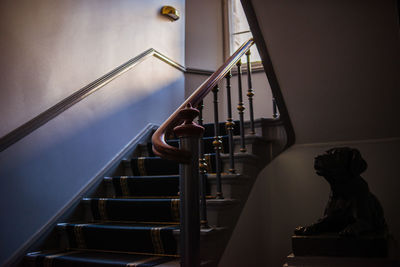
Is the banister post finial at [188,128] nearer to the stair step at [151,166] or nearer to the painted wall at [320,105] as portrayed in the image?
the painted wall at [320,105]

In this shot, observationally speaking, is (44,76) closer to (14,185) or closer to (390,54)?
(14,185)

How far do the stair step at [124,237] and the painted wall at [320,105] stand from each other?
33.2 inches

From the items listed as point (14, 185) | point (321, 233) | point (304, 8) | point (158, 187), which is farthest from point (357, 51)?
point (14, 185)

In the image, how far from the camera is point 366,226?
1.74 m

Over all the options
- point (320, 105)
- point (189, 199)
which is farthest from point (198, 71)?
point (189, 199)

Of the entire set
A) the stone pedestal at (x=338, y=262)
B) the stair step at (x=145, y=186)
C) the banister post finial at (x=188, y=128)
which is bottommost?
Answer: the stone pedestal at (x=338, y=262)

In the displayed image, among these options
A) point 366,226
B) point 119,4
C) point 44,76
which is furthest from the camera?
point 119,4

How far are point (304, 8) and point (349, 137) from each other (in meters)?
1.15

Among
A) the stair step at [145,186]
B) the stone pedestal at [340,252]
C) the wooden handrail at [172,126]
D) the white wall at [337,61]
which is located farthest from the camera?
the stair step at [145,186]

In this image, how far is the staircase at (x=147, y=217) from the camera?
2213 mm

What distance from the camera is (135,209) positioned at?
261 cm

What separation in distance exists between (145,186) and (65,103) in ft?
2.67

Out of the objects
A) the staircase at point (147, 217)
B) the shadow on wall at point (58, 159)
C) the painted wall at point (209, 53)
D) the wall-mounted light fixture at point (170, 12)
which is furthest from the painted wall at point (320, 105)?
the wall-mounted light fixture at point (170, 12)

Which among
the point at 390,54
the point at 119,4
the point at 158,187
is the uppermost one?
the point at 119,4
